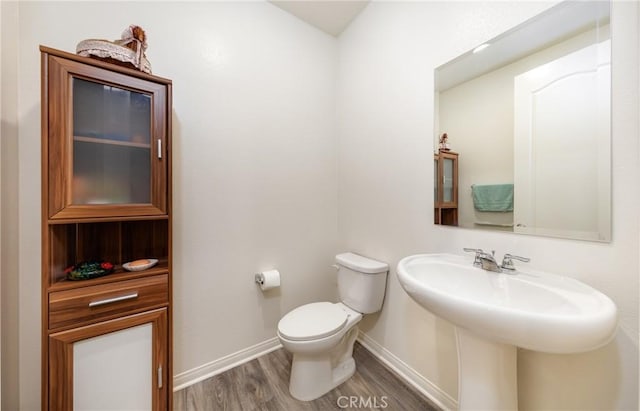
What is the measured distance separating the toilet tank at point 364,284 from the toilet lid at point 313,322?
0.12 meters

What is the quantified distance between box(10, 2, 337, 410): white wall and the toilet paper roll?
6 cm

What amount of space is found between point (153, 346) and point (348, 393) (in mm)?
1067

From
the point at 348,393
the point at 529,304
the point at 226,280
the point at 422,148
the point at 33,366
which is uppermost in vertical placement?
the point at 422,148

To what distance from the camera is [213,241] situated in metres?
1.50

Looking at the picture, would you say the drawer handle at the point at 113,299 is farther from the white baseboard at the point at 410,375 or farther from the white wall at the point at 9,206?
the white baseboard at the point at 410,375

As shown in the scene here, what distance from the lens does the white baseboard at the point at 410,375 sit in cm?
124

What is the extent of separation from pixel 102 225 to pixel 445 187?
5.86 ft

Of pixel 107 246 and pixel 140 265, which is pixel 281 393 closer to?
pixel 140 265

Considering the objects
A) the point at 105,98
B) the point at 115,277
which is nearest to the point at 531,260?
the point at 115,277

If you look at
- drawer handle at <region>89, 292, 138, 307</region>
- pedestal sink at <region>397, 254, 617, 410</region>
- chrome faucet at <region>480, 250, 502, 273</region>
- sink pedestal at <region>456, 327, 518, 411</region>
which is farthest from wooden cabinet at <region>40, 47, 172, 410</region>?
chrome faucet at <region>480, 250, 502, 273</region>

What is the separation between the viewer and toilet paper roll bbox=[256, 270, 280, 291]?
1601 mm

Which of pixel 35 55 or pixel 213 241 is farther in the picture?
pixel 213 241

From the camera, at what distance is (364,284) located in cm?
154

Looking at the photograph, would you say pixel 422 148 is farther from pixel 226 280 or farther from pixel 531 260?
pixel 226 280
